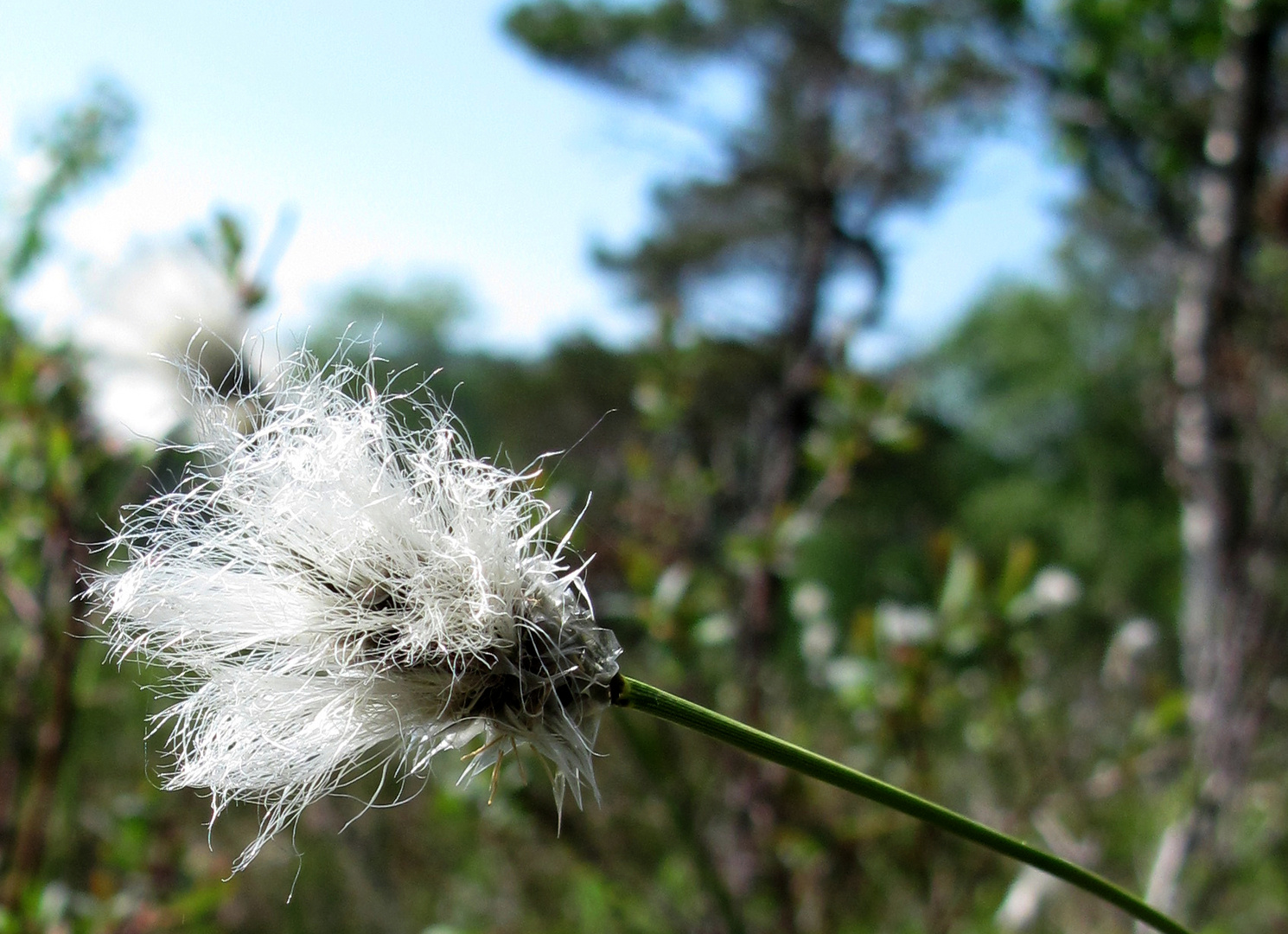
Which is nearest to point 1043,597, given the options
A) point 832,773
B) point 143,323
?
point 832,773

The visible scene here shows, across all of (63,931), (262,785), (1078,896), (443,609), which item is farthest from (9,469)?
(1078,896)

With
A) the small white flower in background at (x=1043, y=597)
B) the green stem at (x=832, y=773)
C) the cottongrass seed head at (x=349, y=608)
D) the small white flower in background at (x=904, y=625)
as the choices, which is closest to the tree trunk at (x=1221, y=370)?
the small white flower in background at (x=1043, y=597)

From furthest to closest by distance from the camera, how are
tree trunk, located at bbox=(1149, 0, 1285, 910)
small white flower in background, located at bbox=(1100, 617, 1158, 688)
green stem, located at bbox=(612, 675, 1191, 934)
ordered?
tree trunk, located at bbox=(1149, 0, 1285, 910)
small white flower in background, located at bbox=(1100, 617, 1158, 688)
green stem, located at bbox=(612, 675, 1191, 934)

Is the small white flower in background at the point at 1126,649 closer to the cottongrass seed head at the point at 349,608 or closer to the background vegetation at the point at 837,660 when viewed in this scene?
the background vegetation at the point at 837,660

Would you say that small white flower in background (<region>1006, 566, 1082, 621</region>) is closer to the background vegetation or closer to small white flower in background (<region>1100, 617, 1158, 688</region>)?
the background vegetation

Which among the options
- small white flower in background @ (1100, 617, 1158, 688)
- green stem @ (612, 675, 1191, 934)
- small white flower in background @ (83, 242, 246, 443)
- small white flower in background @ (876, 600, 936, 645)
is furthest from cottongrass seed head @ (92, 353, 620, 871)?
small white flower in background @ (1100, 617, 1158, 688)

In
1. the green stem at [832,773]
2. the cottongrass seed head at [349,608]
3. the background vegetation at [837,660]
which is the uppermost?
the green stem at [832,773]

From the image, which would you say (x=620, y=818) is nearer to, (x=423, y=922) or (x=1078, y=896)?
(x=1078, y=896)
